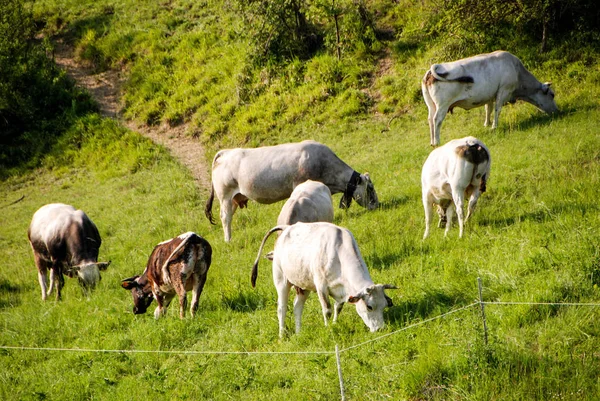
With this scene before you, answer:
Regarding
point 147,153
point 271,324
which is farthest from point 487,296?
point 147,153

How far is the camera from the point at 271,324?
9.17 meters

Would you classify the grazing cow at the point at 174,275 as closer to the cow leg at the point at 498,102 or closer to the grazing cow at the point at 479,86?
the grazing cow at the point at 479,86

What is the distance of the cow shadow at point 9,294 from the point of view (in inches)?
550

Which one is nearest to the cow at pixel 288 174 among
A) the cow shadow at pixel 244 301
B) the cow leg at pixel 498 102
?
the cow shadow at pixel 244 301

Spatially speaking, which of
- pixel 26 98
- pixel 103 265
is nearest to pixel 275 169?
pixel 103 265

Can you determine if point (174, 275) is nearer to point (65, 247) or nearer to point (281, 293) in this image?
point (281, 293)

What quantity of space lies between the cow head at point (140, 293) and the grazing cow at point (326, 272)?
3.21 meters

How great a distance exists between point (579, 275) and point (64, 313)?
8.72 meters

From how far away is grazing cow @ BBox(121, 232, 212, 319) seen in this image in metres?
10.4

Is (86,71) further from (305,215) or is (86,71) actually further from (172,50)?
(305,215)

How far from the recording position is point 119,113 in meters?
29.2

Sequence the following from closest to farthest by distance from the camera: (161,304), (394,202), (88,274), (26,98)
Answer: (161,304) < (88,274) < (394,202) < (26,98)

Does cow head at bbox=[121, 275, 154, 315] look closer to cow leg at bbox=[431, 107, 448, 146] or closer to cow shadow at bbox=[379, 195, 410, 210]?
cow shadow at bbox=[379, 195, 410, 210]

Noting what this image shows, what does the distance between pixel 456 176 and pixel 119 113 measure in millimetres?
21726
